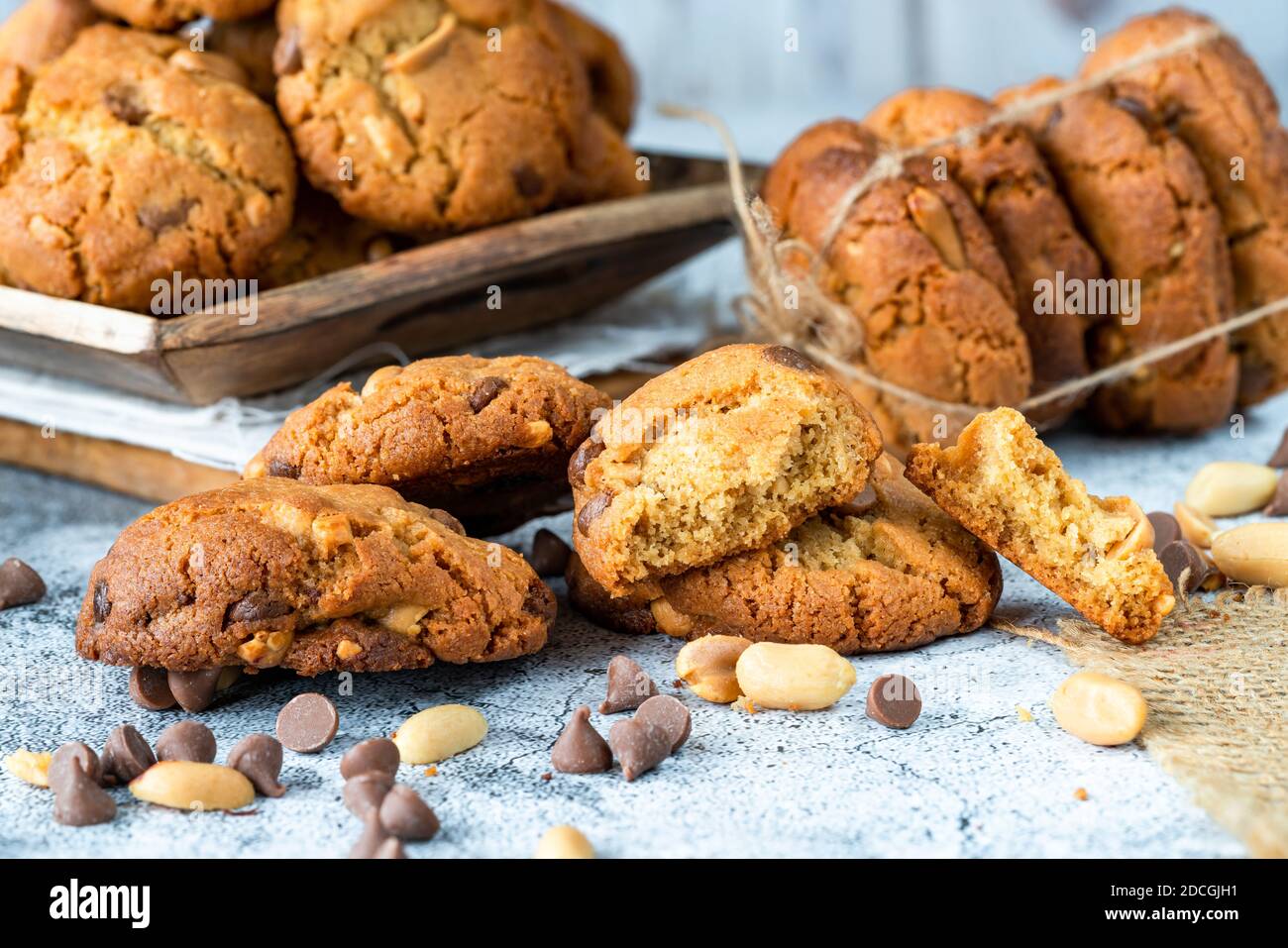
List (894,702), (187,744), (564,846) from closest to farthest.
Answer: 1. (564,846)
2. (187,744)
3. (894,702)

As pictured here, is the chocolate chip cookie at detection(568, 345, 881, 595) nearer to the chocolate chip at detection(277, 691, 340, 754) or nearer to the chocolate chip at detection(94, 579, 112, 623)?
the chocolate chip at detection(277, 691, 340, 754)

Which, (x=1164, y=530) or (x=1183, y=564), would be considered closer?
(x=1183, y=564)

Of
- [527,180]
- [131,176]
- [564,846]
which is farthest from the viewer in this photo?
[527,180]

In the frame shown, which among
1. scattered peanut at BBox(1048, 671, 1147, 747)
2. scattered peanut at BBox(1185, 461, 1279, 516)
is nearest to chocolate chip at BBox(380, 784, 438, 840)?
scattered peanut at BBox(1048, 671, 1147, 747)

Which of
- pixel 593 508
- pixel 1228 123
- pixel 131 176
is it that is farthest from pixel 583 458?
pixel 1228 123

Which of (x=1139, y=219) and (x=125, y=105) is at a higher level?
(x=125, y=105)

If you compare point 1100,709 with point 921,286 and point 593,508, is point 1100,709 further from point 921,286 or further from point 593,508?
point 921,286
